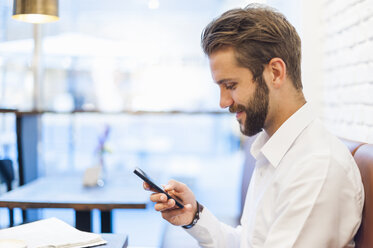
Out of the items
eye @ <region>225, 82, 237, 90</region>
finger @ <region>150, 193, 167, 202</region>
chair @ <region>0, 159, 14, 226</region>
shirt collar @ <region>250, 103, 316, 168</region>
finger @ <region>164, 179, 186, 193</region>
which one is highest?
eye @ <region>225, 82, 237, 90</region>

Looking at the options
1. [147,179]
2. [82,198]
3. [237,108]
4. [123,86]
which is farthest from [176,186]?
[123,86]

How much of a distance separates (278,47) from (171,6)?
7.42ft

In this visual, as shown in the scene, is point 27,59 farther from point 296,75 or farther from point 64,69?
point 296,75

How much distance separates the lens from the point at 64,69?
332 cm

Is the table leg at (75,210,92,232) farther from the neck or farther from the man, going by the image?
the neck

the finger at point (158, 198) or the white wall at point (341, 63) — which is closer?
the finger at point (158, 198)

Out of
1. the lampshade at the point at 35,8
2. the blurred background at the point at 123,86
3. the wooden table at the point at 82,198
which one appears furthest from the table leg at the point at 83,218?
the blurred background at the point at 123,86

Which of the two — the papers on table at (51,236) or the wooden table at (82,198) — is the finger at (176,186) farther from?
the wooden table at (82,198)

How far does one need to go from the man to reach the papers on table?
0.24 m

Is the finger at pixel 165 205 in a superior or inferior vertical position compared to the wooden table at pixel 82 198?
superior

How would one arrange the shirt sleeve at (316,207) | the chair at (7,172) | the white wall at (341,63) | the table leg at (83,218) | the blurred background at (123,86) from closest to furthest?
the shirt sleeve at (316,207)
the white wall at (341,63)
the table leg at (83,218)
the chair at (7,172)
the blurred background at (123,86)

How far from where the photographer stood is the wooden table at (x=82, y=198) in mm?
1836

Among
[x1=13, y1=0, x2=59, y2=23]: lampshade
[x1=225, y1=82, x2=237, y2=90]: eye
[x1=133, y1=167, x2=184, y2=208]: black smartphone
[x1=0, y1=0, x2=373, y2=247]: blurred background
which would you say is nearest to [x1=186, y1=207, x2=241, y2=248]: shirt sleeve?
[x1=133, y1=167, x2=184, y2=208]: black smartphone

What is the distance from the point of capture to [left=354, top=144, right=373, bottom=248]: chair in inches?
41.3
